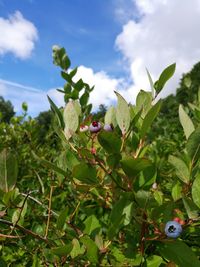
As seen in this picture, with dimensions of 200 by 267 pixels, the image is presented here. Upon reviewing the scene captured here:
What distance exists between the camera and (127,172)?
0.80m

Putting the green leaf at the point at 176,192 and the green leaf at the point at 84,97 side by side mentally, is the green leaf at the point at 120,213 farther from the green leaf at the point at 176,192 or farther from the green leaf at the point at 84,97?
the green leaf at the point at 84,97

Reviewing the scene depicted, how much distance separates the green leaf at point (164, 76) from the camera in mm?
921

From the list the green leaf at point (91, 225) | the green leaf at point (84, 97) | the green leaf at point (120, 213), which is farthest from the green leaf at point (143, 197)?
the green leaf at point (84, 97)

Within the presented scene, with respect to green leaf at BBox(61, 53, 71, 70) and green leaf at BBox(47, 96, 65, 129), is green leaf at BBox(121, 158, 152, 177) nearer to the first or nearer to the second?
green leaf at BBox(47, 96, 65, 129)

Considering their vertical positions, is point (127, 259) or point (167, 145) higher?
point (167, 145)

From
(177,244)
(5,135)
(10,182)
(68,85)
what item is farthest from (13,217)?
(5,135)

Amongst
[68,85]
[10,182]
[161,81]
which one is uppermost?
[68,85]

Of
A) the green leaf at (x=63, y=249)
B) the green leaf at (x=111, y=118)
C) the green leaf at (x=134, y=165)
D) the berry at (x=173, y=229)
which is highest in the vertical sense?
the green leaf at (x=111, y=118)

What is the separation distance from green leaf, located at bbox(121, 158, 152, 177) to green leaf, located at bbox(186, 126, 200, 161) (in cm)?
9

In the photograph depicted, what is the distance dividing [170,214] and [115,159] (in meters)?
0.16

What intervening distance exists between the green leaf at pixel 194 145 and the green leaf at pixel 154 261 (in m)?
0.22

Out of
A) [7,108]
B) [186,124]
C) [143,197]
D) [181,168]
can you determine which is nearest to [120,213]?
[143,197]

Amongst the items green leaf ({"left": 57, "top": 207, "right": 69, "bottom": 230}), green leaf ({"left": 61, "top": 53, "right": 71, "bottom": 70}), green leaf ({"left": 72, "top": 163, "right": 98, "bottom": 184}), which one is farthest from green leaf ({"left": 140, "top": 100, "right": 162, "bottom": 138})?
green leaf ({"left": 61, "top": 53, "right": 71, "bottom": 70})

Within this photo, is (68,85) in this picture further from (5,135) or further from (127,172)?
(5,135)
